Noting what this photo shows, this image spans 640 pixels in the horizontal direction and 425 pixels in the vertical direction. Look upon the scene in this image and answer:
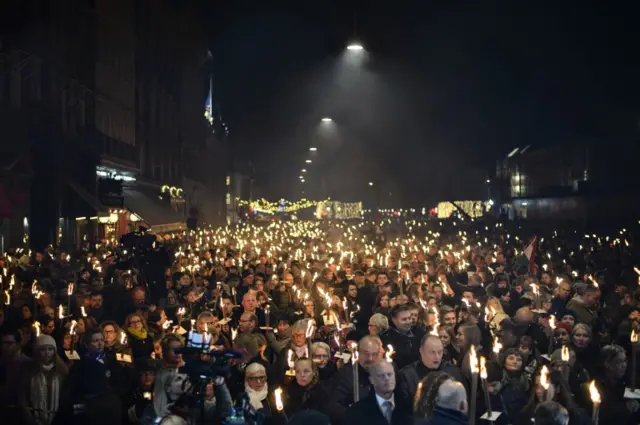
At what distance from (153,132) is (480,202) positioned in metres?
50.3

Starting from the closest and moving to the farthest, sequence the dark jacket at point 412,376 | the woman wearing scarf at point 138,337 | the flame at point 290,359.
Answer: the dark jacket at point 412,376 < the flame at point 290,359 < the woman wearing scarf at point 138,337

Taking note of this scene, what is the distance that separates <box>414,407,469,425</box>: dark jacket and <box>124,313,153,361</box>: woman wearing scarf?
4800 mm

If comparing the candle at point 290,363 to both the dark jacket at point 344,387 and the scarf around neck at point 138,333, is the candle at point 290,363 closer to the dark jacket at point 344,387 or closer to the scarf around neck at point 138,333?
the dark jacket at point 344,387

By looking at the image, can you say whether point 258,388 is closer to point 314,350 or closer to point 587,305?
point 314,350

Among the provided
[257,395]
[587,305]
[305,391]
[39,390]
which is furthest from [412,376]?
[587,305]

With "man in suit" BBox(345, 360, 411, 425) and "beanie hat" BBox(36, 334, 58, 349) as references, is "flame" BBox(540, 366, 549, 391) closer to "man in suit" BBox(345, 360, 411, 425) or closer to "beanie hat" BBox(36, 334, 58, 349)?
"man in suit" BBox(345, 360, 411, 425)

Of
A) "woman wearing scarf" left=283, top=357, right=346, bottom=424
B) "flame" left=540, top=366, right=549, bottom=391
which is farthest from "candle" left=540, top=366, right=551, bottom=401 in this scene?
"woman wearing scarf" left=283, top=357, right=346, bottom=424

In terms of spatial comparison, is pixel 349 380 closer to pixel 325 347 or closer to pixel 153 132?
pixel 325 347

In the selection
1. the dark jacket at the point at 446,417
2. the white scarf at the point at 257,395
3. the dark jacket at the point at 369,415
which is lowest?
the white scarf at the point at 257,395

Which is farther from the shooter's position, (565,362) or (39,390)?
(565,362)

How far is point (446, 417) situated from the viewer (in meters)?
5.54

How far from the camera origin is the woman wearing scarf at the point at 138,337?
9.96 m

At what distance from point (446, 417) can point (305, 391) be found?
2.40 m

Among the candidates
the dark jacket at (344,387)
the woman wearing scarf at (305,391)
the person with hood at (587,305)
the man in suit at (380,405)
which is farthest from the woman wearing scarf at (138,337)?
the person with hood at (587,305)
